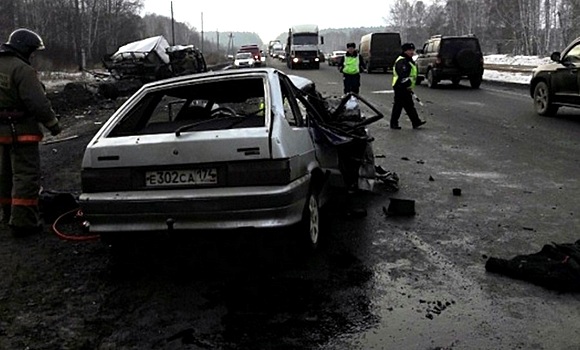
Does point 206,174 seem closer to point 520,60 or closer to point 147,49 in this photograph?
point 147,49

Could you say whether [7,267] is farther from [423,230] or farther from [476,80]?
[476,80]

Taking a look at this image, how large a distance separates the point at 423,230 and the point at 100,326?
3.01 m

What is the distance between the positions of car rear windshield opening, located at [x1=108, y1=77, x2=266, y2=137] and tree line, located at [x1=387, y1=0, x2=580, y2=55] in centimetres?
5373

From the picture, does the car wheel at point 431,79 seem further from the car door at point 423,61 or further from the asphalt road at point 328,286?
the asphalt road at point 328,286

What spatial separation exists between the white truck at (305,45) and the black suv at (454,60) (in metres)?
21.9

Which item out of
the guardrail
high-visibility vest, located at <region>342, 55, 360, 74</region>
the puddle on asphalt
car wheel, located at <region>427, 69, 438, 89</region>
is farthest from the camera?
the guardrail

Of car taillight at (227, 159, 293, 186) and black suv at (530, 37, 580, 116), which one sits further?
black suv at (530, 37, 580, 116)

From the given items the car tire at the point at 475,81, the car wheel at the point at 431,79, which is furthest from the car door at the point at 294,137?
the car tire at the point at 475,81

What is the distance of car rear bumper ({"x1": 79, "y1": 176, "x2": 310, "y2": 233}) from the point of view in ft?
13.3

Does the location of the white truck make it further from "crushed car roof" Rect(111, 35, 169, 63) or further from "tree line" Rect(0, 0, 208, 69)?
"crushed car roof" Rect(111, 35, 169, 63)

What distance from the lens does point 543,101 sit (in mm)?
13805

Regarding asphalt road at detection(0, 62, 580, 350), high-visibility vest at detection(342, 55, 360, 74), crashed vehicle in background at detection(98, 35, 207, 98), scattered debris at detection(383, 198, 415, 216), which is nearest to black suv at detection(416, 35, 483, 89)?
high-visibility vest at detection(342, 55, 360, 74)

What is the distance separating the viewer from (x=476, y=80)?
23.5m

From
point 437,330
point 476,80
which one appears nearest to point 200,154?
point 437,330
